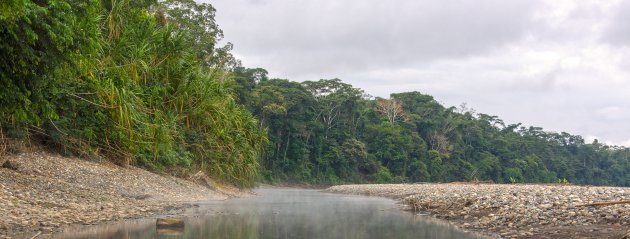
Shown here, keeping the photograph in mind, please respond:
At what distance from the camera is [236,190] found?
2895 centimetres

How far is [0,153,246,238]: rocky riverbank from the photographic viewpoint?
9.62 m

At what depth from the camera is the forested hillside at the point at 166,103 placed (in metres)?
9.72

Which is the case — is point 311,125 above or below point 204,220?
above

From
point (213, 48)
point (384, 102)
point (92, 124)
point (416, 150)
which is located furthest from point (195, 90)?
point (384, 102)

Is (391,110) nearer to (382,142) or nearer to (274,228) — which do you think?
(382,142)

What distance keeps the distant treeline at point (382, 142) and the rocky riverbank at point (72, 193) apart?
38.0 metres

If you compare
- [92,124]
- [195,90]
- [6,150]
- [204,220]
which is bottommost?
[204,220]

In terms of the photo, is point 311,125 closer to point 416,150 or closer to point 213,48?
point 416,150

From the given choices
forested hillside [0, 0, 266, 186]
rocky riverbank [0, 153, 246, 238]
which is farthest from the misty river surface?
forested hillside [0, 0, 266, 186]

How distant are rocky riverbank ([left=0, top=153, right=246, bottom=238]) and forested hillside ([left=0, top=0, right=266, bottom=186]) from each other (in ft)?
3.65

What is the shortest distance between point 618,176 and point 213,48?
345 feet

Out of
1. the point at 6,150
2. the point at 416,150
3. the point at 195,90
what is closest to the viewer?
the point at 6,150

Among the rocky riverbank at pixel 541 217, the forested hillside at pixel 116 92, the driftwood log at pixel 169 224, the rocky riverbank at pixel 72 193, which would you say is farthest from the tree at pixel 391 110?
the driftwood log at pixel 169 224

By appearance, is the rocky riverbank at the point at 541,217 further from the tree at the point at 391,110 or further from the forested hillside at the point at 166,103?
the tree at the point at 391,110
